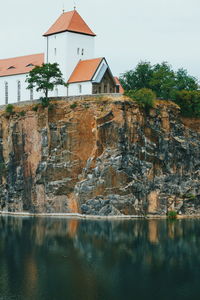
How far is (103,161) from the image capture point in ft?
230

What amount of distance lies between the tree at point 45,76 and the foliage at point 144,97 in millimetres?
9464

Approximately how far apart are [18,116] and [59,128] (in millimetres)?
6924

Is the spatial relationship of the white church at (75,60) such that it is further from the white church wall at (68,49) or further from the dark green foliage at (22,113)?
the dark green foliage at (22,113)

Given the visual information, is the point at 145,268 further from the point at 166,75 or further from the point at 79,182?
the point at 166,75

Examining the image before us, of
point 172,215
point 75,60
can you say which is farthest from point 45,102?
point 172,215

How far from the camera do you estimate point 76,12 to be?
267 feet

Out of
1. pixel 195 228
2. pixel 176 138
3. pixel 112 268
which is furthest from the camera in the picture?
pixel 176 138

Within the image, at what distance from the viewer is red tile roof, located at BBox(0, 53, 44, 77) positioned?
84812 mm

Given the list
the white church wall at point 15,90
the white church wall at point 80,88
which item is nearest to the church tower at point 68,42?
the white church wall at point 80,88

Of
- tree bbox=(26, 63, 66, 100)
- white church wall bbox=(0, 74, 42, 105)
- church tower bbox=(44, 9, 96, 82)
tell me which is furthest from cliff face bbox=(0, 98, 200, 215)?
white church wall bbox=(0, 74, 42, 105)

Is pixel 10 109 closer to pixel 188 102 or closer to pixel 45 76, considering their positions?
pixel 45 76

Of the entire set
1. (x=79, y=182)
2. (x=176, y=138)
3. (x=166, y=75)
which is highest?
(x=166, y=75)

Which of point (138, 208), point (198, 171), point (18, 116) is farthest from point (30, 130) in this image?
point (198, 171)

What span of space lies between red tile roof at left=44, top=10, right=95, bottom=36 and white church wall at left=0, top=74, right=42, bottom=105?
8498 millimetres
